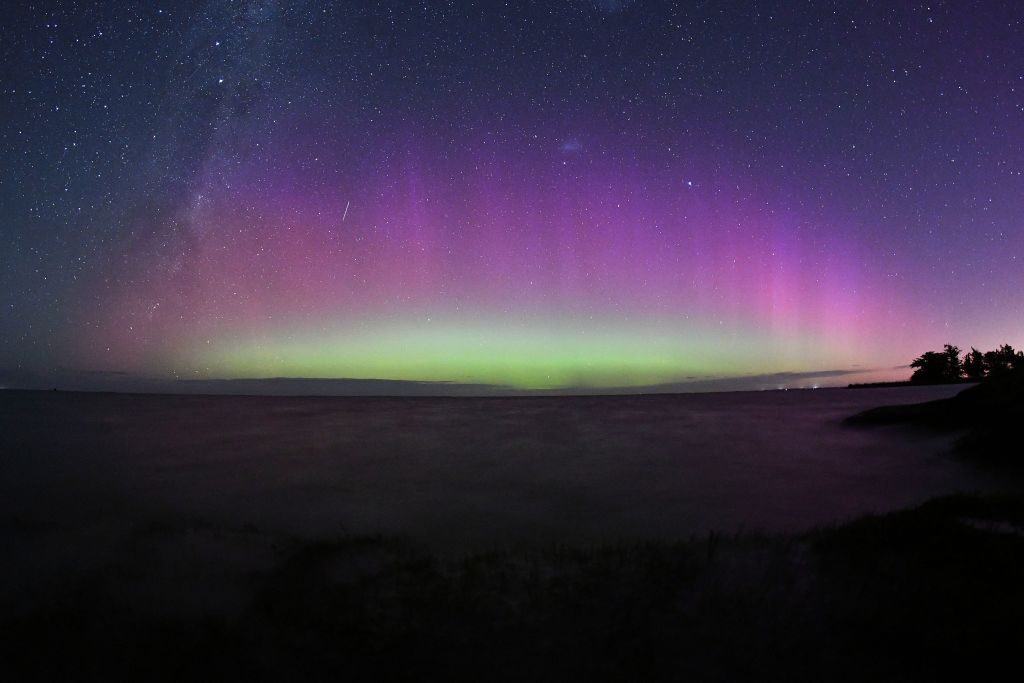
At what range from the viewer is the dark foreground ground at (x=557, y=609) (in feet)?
14.9

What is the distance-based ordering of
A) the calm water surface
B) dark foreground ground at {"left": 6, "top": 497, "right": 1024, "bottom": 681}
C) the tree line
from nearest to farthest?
dark foreground ground at {"left": 6, "top": 497, "right": 1024, "bottom": 681}, the calm water surface, the tree line

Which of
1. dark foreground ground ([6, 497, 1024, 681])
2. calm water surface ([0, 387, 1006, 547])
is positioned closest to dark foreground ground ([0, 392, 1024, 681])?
dark foreground ground ([6, 497, 1024, 681])

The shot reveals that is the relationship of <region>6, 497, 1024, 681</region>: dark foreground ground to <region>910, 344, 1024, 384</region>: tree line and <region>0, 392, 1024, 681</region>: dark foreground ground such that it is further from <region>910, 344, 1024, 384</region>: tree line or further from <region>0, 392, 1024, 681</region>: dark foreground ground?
<region>910, 344, 1024, 384</region>: tree line

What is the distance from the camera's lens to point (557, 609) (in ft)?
18.3

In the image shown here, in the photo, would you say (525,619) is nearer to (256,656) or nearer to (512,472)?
(256,656)

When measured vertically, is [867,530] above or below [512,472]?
above

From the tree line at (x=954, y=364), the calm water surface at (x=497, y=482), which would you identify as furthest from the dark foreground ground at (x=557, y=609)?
the tree line at (x=954, y=364)

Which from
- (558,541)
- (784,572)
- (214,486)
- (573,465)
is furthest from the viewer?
(573,465)

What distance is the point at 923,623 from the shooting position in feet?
15.9

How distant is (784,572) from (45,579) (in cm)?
1125

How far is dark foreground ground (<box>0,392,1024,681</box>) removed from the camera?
179 inches

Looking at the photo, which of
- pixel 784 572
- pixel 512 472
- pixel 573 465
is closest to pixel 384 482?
pixel 512 472

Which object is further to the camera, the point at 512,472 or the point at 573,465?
the point at 573,465

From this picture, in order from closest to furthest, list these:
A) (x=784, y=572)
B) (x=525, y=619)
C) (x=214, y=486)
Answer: (x=525, y=619), (x=784, y=572), (x=214, y=486)
